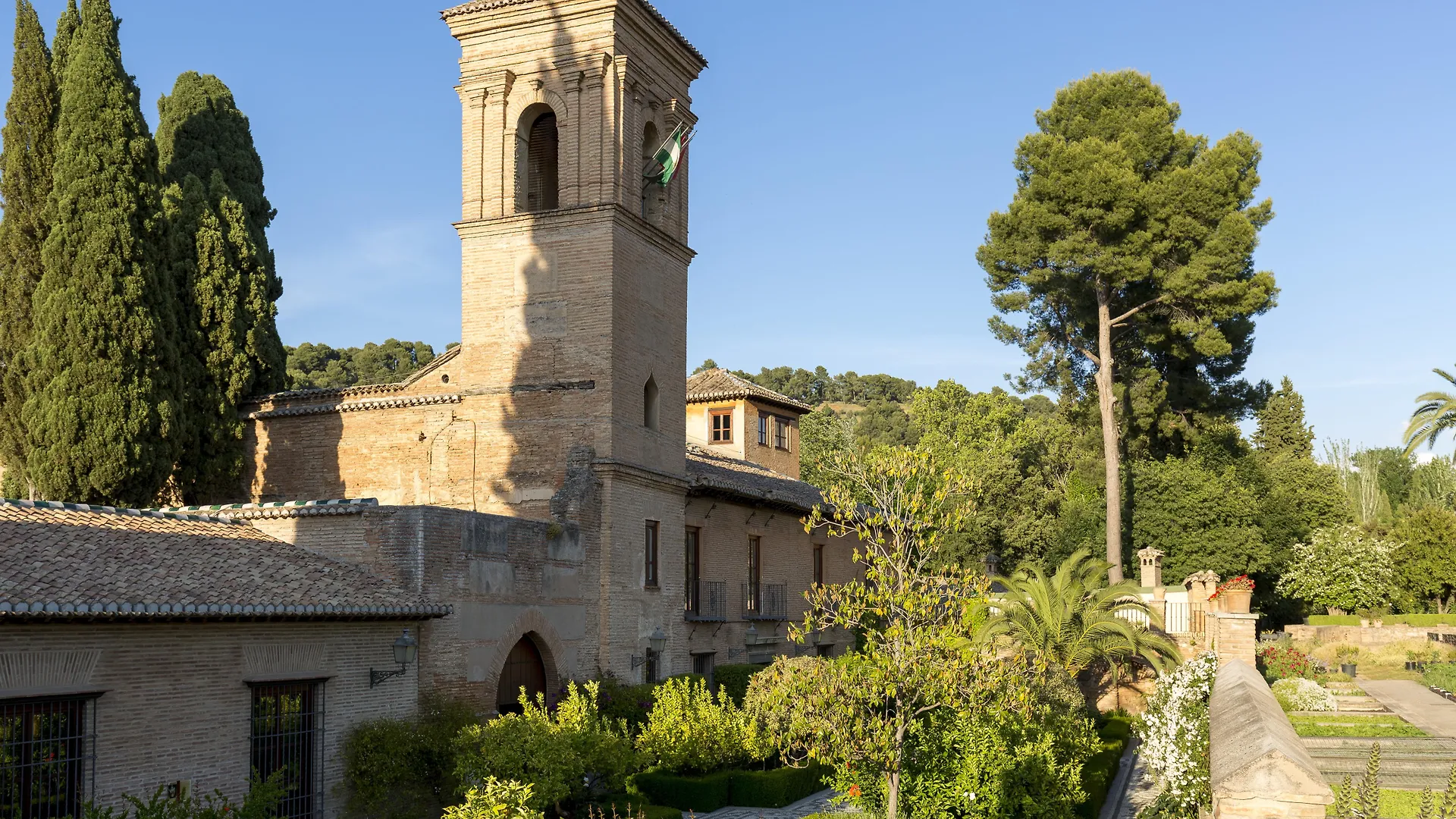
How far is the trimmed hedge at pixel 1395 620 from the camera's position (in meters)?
38.1

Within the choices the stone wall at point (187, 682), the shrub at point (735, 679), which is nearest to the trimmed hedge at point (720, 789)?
the stone wall at point (187, 682)

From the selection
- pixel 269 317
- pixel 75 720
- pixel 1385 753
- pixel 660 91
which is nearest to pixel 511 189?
pixel 660 91

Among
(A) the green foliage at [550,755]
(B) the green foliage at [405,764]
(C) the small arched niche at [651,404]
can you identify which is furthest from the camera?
(C) the small arched niche at [651,404]

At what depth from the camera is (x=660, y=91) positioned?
23.7 meters

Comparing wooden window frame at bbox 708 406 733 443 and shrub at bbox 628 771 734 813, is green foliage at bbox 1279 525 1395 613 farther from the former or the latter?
shrub at bbox 628 771 734 813

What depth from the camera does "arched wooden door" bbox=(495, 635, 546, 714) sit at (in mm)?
18406

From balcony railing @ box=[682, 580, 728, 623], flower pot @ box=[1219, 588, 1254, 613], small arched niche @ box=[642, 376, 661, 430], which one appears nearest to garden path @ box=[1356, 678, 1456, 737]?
flower pot @ box=[1219, 588, 1254, 613]

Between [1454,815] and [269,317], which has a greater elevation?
[269,317]

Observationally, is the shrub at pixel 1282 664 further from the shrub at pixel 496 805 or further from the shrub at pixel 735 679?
the shrub at pixel 496 805

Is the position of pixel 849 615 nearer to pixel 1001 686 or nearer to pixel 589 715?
pixel 1001 686

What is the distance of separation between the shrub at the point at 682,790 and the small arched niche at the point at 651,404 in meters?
6.92

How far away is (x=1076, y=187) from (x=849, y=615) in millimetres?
26036

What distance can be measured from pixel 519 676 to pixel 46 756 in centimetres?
781

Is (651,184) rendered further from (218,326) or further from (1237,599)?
(1237,599)
